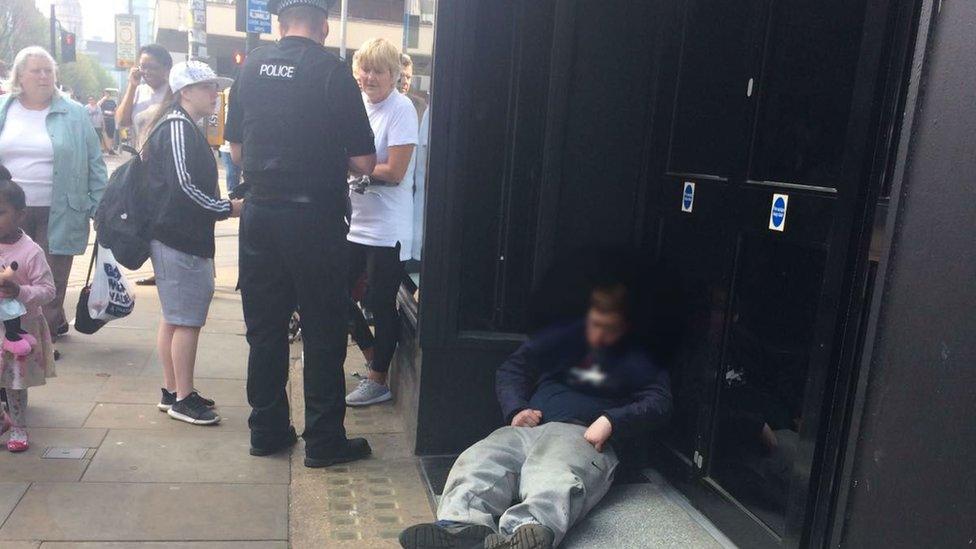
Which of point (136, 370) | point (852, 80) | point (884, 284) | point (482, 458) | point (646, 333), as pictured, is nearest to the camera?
point (884, 284)

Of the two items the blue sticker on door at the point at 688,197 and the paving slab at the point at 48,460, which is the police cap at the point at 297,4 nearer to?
the blue sticker on door at the point at 688,197

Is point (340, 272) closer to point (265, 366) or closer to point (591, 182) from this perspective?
point (265, 366)

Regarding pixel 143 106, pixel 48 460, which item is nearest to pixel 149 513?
pixel 48 460

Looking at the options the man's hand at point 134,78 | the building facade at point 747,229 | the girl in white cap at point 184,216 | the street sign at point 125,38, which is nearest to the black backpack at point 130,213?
the girl in white cap at point 184,216

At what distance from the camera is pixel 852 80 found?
8.21 ft

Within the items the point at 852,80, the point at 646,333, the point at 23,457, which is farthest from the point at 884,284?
the point at 23,457

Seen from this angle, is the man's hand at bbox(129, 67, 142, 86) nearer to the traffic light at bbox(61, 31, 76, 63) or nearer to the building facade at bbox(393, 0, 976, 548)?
the building facade at bbox(393, 0, 976, 548)

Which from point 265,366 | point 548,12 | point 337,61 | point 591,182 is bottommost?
point 265,366

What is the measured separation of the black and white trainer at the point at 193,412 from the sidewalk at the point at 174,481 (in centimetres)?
4

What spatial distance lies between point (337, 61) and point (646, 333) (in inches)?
67.1

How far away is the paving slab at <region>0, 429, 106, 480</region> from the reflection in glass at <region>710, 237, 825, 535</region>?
8.76 ft

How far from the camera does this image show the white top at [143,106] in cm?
431

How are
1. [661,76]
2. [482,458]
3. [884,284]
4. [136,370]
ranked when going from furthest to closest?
[136,370], [661,76], [482,458], [884,284]

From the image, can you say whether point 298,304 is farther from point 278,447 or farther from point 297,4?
point 297,4
